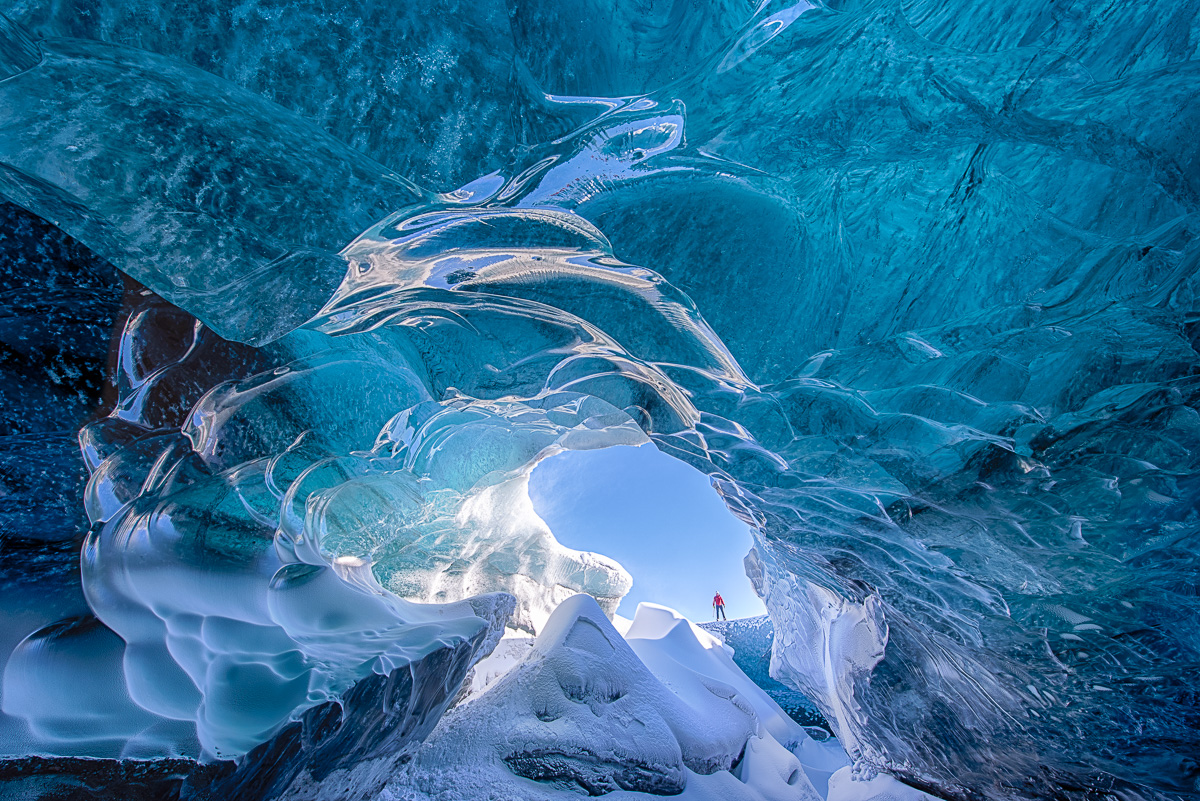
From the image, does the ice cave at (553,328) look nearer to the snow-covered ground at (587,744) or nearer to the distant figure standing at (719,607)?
the snow-covered ground at (587,744)

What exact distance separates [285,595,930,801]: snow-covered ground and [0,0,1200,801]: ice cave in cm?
5

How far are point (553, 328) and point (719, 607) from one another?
6374 mm

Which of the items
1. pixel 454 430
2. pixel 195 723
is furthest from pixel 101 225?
pixel 454 430

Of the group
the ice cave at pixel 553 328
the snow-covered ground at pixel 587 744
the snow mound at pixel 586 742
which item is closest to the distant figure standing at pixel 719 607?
the snow-covered ground at pixel 587 744

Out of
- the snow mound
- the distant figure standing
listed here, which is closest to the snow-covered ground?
the snow mound

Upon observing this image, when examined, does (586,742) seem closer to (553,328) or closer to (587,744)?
(587,744)

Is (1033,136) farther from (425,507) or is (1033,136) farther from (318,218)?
(425,507)

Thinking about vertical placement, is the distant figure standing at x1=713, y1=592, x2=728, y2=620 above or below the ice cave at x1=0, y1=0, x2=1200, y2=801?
below

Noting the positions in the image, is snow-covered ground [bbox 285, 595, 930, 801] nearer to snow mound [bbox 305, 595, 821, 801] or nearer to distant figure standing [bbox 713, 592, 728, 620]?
snow mound [bbox 305, 595, 821, 801]

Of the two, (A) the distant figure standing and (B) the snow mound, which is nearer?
(B) the snow mound

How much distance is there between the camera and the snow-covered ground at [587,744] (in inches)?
99.2

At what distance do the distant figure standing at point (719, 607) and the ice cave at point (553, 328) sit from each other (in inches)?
170

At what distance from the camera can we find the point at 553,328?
2332 millimetres

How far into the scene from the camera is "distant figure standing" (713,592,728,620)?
708 cm
